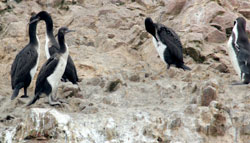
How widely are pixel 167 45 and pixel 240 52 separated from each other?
192cm

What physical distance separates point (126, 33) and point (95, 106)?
528 cm

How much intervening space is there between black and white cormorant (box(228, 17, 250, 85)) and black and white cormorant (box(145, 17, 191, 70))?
127cm

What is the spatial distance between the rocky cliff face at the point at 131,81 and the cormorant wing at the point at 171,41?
0.48 meters

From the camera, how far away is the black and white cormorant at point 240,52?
36.5 ft

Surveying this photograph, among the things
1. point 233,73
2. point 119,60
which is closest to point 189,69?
point 233,73

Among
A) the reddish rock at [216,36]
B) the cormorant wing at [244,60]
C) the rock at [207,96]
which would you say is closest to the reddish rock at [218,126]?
the rock at [207,96]

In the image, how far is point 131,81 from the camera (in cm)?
1130

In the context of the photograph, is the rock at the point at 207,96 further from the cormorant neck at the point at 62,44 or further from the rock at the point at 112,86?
the cormorant neck at the point at 62,44

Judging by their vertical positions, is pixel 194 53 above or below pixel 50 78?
below

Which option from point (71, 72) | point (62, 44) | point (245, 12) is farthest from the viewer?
point (245, 12)

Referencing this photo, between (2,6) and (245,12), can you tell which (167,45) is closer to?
(245,12)

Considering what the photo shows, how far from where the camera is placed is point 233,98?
9.83 metres

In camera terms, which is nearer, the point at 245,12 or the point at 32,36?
the point at 32,36

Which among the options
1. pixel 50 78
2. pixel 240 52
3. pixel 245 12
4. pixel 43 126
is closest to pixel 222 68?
pixel 240 52
